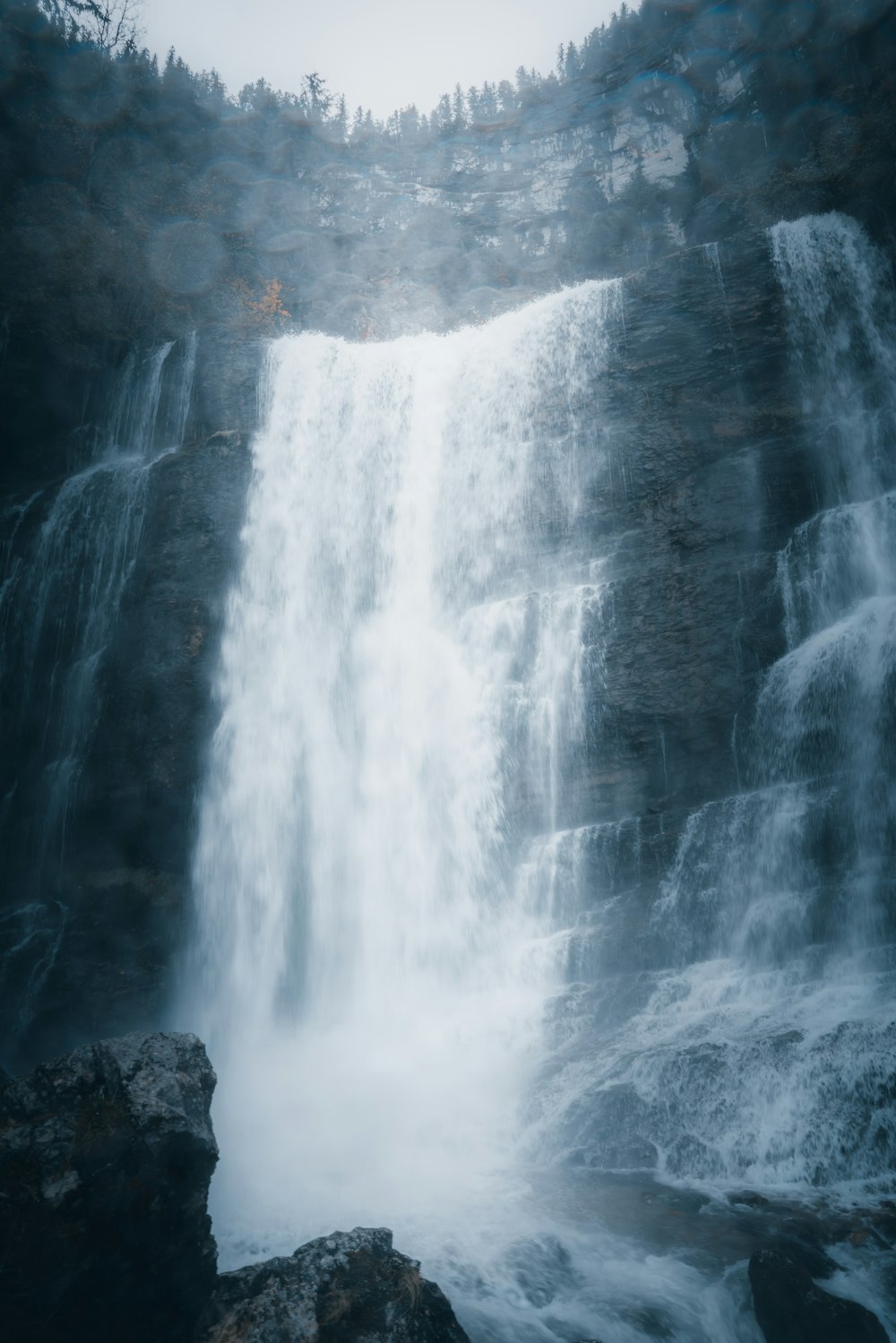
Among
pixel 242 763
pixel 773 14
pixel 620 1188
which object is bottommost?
pixel 620 1188

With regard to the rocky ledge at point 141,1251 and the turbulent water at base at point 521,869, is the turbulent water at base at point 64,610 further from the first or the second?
the rocky ledge at point 141,1251

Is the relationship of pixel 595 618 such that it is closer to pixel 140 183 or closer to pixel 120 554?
pixel 120 554

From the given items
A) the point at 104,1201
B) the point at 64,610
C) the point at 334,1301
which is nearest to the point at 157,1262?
the point at 104,1201

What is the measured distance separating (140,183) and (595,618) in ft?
77.4

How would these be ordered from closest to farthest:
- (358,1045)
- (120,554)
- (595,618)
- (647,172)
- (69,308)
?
(358,1045)
(595,618)
(120,554)
(69,308)
(647,172)

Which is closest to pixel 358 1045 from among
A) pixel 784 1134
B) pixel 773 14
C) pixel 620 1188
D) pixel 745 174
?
pixel 620 1188

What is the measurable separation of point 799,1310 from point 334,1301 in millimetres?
3300

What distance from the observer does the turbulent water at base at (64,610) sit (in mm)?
14014

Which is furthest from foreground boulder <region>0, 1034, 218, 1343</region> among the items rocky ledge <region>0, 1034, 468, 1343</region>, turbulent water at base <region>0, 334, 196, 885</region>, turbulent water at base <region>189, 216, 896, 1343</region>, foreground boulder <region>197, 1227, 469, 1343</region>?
turbulent water at base <region>0, 334, 196, 885</region>

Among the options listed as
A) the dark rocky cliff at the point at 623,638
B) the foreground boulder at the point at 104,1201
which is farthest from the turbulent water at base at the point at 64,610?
the foreground boulder at the point at 104,1201

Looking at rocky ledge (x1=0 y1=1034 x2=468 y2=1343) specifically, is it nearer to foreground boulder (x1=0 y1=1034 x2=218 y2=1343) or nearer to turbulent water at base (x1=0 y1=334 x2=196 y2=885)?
foreground boulder (x1=0 y1=1034 x2=218 y2=1343)

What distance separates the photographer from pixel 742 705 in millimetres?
12148

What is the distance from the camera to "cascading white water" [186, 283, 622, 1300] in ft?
33.1

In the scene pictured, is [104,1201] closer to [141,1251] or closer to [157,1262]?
[141,1251]
